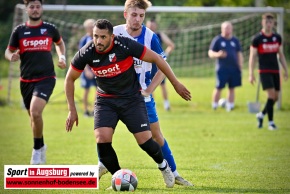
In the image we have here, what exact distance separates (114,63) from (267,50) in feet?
25.7

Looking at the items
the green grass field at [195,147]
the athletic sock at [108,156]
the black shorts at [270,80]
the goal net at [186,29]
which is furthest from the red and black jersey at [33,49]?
the goal net at [186,29]

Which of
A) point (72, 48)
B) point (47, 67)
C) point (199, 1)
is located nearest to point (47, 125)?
point (47, 67)

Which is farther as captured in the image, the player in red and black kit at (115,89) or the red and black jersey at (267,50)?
the red and black jersey at (267,50)

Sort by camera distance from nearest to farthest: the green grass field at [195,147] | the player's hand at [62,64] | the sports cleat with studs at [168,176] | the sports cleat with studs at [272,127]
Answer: the sports cleat with studs at [168,176], the green grass field at [195,147], the player's hand at [62,64], the sports cleat with studs at [272,127]

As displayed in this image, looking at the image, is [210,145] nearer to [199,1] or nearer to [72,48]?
[72,48]

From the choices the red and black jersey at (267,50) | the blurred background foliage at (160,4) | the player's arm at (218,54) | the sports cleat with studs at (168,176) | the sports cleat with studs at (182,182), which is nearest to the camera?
the sports cleat with studs at (168,176)

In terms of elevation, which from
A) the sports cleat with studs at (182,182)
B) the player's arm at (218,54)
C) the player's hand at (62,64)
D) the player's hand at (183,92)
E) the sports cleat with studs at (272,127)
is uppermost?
the player's hand at (183,92)

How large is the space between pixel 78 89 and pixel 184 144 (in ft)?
44.3

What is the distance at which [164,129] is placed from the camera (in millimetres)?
15422

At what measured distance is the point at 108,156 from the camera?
7.91 metres

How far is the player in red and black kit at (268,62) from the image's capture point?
48.0 feet

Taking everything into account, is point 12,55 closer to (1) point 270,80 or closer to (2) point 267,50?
(1) point 270,80

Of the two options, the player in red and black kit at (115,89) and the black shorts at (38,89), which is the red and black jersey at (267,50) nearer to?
the black shorts at (38,89)

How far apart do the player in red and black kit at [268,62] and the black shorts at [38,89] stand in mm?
5486
